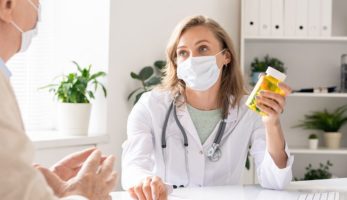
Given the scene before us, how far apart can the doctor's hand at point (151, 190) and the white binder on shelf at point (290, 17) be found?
232 cm

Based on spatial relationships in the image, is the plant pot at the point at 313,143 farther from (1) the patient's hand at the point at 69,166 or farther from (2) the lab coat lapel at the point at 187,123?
(1) the patient's hand at the point at 69,166

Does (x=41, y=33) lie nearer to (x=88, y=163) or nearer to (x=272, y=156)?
(x=272, y=156)

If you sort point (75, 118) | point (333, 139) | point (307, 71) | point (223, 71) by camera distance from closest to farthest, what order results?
1. point (223, 71)
2. point (75, 118)
3. point (333, 139)
4. point (307, 71)

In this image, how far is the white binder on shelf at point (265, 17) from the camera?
143 inches

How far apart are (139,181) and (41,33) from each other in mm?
1860

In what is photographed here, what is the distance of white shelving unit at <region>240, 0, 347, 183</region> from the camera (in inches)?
153

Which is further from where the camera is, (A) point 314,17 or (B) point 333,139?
(B) point 333,139

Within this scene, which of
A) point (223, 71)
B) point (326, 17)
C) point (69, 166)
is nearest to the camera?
point (69, 166)

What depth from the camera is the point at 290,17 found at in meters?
3.65

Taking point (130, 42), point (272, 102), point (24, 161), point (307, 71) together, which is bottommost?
point (24, 161)

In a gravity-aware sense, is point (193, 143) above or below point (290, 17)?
below

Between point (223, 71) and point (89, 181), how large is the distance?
1410mm

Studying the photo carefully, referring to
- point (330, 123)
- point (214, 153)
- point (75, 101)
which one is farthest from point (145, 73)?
point (330, 123)

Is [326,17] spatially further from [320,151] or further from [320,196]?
[320,196]
